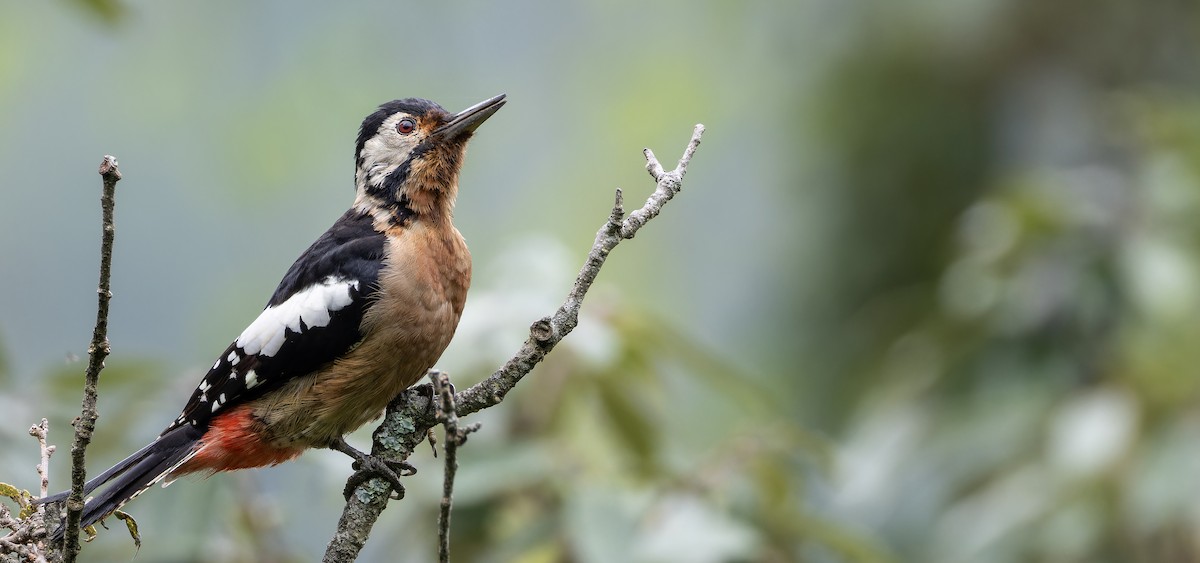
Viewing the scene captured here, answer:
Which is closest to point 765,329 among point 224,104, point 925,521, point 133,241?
point 925,521

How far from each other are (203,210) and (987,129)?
20.1 ft

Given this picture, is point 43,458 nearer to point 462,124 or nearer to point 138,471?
point 138,471

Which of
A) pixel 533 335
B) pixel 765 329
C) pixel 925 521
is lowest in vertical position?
pixel 533 335

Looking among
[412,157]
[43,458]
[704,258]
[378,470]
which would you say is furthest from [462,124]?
[704,258]

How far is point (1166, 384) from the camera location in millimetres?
4246

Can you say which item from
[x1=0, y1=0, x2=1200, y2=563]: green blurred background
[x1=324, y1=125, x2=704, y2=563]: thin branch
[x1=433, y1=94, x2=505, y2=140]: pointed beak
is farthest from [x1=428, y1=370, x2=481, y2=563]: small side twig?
[x1=433, y1=94, x2=505, y2=140]: pointed beak

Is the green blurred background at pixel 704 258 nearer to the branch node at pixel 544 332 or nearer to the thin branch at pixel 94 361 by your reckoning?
the branch node at pixel 544 332

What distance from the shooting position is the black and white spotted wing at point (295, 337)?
9.13 ft

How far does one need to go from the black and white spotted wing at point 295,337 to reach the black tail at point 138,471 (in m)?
0.05

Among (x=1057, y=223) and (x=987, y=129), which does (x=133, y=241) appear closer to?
(x=987, y=129)

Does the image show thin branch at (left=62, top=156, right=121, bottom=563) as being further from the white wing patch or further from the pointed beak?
the pointed beak

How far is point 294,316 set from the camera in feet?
9.29

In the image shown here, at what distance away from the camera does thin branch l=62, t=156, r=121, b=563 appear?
1608 mm

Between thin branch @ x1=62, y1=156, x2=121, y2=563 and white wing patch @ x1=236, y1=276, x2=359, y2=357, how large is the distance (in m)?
1.08
